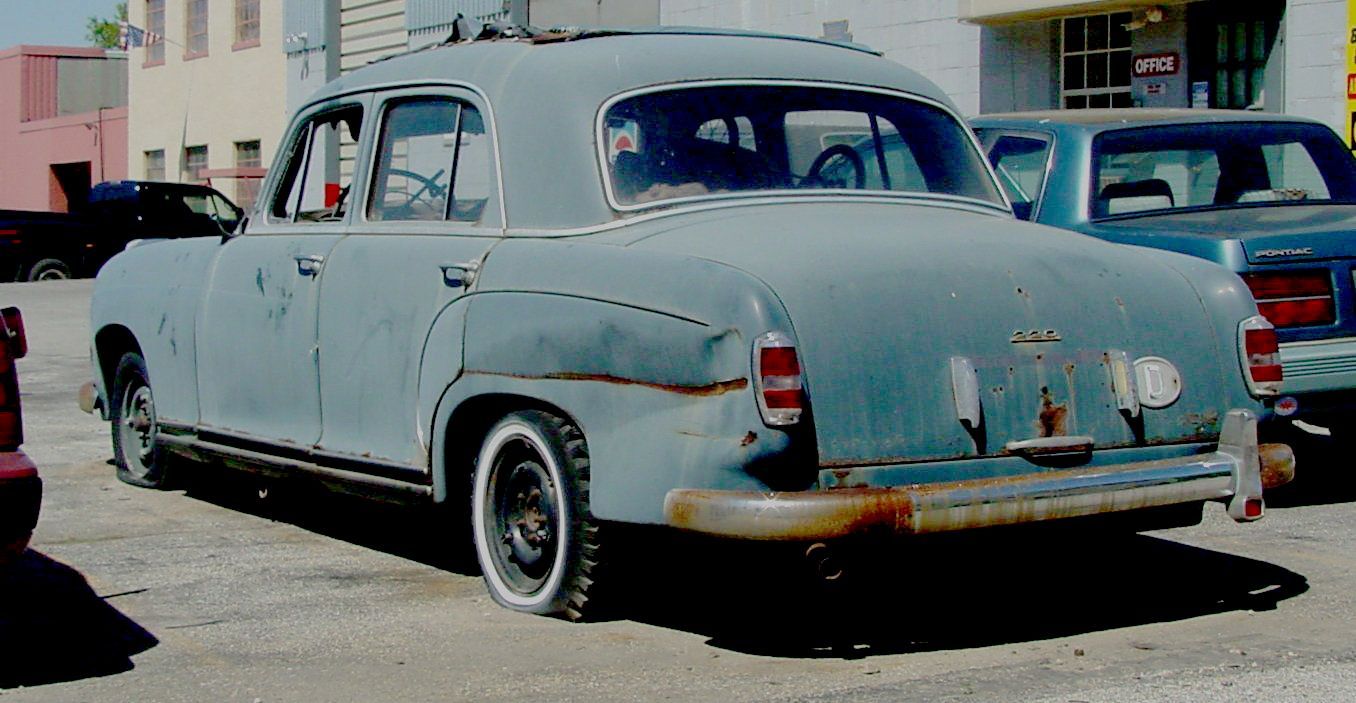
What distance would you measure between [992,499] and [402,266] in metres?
2.21

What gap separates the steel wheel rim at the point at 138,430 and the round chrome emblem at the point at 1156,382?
4481 mm

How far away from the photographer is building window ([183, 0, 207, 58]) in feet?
113

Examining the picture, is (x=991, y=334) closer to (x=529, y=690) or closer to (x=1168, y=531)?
(x=529, y=690)

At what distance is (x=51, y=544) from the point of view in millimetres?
7125

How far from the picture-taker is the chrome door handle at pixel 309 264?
21.9 feet

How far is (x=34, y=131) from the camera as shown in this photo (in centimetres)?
4403

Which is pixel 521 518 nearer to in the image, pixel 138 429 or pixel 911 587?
pixel 911 587

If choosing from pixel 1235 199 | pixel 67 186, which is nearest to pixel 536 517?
pixel 1235 199

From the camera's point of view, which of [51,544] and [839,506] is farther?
[51,544]

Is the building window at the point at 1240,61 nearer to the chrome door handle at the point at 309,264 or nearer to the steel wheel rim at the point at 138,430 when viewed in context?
the steel wheel rim at the point at 138,430

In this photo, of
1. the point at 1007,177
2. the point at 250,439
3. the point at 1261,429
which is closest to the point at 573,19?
the point at 1007,177

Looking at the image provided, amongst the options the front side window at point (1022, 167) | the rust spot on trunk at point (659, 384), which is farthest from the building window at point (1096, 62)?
the rust spot on trunk at point (659, 384)

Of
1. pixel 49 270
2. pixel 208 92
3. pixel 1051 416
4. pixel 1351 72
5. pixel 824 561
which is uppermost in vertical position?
pixel 208 92

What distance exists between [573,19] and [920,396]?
16.7 meters
